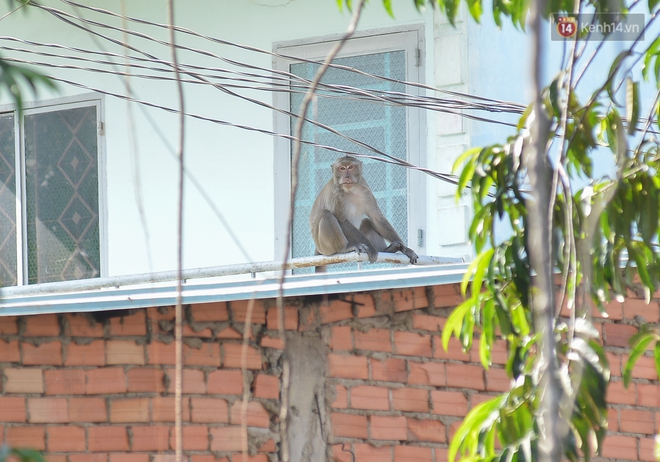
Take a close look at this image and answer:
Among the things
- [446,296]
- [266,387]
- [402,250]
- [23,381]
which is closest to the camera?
[23,381]

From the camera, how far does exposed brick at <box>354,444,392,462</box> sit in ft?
14.3

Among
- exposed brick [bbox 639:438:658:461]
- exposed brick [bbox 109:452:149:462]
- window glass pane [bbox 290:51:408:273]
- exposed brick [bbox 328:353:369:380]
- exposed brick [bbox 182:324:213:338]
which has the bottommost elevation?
exposed brick [bbox 639:438:658:461]

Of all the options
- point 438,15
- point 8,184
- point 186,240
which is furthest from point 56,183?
→ point 438,15

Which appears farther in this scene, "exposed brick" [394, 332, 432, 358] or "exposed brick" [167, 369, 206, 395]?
"exposed brick" [394, 332, 432, 358]

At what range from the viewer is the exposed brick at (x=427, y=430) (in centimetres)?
447

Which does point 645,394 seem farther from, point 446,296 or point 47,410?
point 47,410

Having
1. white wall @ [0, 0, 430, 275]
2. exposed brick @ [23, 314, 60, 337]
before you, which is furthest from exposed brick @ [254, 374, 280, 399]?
white wall @ [0, 0, 430, 275]

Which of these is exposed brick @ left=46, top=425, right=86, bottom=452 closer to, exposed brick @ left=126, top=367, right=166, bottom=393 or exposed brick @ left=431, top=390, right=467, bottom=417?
exposed brick @ left=126, top=367, right=166, bottom=393

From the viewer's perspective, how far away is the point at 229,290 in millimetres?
4215

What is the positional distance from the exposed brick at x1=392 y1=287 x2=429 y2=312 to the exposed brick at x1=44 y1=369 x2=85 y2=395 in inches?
56.7

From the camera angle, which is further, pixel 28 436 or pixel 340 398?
pixel 340 398

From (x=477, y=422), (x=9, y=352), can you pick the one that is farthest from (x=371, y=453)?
(x=477, y=422)

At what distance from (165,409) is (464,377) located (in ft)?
4.44

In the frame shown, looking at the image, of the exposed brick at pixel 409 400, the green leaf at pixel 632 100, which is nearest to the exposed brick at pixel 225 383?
the exposed brick at pixel 409 400
